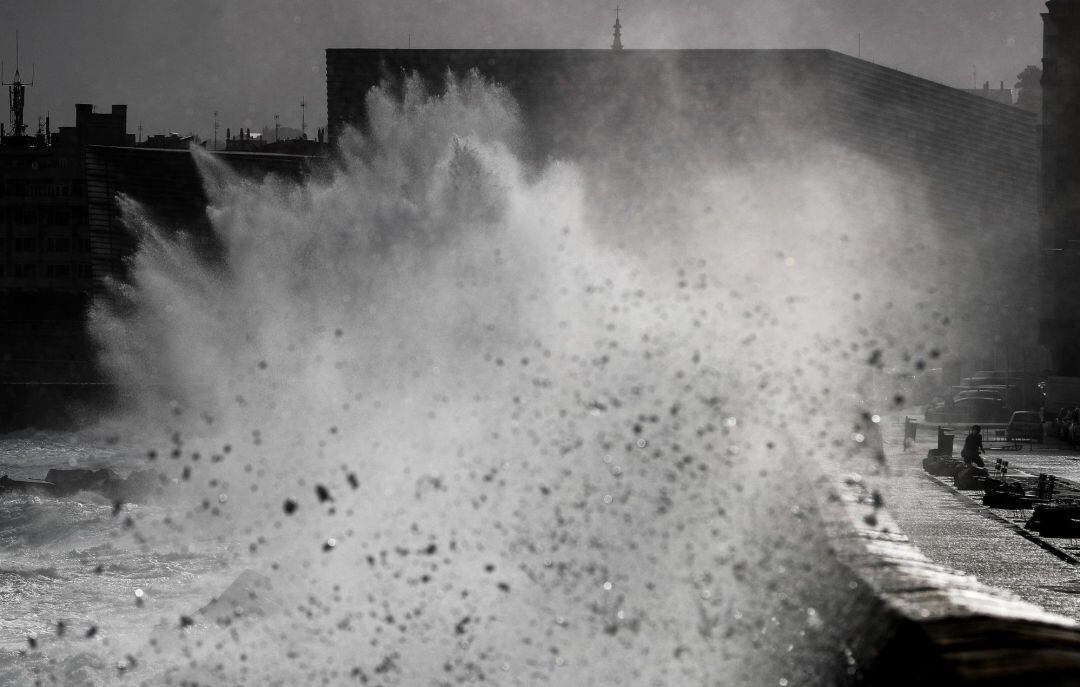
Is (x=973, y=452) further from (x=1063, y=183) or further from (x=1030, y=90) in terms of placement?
(x=1030, y=90)

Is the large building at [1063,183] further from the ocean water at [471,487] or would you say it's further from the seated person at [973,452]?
the seated person at [973,452]

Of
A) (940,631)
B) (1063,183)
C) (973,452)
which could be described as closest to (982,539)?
(973,452)

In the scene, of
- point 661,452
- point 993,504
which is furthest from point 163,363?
point 661,452

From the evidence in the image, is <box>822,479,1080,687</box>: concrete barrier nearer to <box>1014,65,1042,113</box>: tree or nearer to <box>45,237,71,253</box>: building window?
<box>45,237,71,253</box>: building window

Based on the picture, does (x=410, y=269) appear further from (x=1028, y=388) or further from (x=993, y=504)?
(x=1028, y=388)

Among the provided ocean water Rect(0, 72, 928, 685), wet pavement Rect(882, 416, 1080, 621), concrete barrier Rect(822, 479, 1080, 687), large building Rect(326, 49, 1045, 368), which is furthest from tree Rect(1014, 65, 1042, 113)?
concrete barrier Rect(822, 479, 1080, 687)

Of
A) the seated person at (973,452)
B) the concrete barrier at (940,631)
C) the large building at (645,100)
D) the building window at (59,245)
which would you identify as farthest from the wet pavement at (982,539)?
the building window at (59,245)
